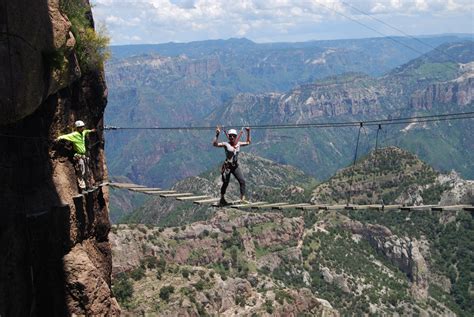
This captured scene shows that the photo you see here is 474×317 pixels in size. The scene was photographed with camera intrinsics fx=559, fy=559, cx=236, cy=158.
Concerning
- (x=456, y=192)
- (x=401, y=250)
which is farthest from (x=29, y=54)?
(x=456, y=192)

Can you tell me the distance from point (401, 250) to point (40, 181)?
14352 cm

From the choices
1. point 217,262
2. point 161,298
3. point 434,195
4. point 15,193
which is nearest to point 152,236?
point 217,262

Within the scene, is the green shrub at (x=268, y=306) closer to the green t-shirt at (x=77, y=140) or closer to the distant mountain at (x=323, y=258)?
the distant mountain at (x=323, y=258)

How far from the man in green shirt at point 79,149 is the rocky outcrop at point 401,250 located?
422 feet

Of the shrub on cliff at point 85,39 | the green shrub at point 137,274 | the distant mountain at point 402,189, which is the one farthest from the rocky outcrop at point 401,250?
the shrub on cliff at point 85,39

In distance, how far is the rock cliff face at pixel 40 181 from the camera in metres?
20.7

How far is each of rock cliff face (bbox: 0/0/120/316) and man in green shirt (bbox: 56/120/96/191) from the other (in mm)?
407

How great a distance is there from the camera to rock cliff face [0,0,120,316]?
20734 millimetres

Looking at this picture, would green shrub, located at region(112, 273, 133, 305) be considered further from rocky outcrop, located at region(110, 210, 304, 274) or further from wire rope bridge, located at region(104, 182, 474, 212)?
wire rope bridge, located at region(104, 182, 474, 212)

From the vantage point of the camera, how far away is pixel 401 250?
154500 mm

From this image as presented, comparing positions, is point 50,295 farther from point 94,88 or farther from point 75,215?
point 94,88

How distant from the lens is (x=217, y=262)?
Answer: 132250mm

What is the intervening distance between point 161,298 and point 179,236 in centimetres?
5743

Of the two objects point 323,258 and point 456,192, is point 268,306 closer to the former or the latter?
point 323,258
